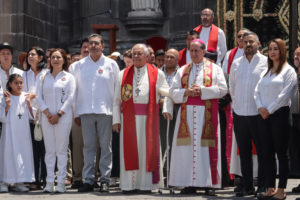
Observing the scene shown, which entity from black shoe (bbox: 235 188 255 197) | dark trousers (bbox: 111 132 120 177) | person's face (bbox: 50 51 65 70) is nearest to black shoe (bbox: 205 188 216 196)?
black shoe (bbox: 235 188 255 197)

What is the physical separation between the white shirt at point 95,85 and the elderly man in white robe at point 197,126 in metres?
0.86

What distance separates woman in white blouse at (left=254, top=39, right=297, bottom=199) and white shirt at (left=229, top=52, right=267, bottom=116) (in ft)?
1.04

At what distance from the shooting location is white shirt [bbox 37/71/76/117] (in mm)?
10688

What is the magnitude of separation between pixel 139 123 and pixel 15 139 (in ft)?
5.83

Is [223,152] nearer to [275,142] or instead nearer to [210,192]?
[210,192]

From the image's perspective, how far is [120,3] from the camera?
1858cm

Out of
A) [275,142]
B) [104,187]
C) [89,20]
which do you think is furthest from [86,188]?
[89,20]

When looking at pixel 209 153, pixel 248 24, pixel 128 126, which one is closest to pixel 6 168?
pixel 128 126

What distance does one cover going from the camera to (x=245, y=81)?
996 centimetres

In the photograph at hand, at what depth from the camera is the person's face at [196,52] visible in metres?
10.3

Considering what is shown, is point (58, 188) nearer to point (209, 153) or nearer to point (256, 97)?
point (209, 153)

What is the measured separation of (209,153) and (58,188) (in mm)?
2050

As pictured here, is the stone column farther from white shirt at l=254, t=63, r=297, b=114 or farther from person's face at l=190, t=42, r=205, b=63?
white shirt at l=254, t=63, r=297, b=114

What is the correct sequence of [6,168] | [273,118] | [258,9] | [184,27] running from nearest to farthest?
[273,118]
[6,168]
[258,9]
[184,27]
